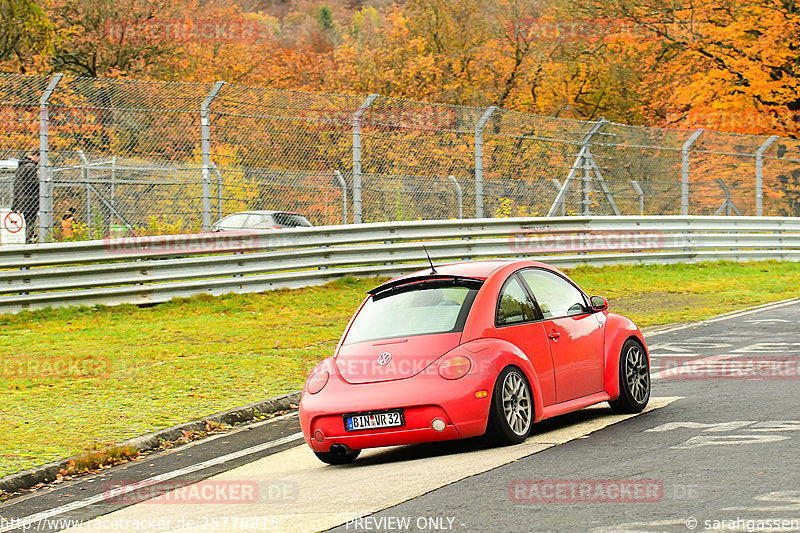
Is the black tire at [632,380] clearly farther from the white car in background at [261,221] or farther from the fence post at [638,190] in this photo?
the fence post at [638,190]

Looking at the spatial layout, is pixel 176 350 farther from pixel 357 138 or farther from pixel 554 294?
pixel 357 138

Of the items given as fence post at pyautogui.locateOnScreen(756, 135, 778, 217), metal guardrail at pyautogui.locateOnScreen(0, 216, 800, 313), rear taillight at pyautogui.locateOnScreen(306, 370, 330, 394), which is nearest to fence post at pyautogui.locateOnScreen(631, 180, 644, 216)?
metal guardrail at pyautogui.locateOnScreen(0, 216, 800, 313)

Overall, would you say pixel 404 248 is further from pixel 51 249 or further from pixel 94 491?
pixel 94 491

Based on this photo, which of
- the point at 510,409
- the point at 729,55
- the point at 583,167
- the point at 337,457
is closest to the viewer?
the point at 510,409

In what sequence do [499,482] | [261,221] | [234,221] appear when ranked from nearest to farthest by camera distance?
[499,482], [234,221], [261,221]

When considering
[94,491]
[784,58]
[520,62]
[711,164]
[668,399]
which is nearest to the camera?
[94,491]

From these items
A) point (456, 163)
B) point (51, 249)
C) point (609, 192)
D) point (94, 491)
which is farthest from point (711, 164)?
point (94, 491)

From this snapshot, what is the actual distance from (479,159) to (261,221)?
16.2 feet

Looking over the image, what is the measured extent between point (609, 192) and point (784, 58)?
602 inches

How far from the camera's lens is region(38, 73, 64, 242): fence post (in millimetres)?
15914

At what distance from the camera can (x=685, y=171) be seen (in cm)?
2511

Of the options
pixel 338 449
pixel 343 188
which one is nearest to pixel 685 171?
pixel 343 188

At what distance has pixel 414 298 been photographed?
27.7ft

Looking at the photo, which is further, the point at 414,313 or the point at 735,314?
the point at 735,314
